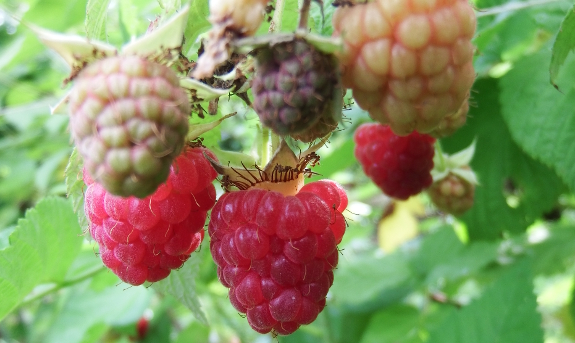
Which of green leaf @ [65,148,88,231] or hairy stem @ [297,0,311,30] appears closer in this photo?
hairy stem @ [297,0,311,30]

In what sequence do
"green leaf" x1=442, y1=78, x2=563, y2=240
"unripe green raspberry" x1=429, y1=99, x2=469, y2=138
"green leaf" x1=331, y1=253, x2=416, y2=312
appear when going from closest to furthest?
"unripe green raspberry" x1=429, y1=99, x2=469, y2=138
"green leaf" x1=442, y1=78, x2=563, y2=240
"green leaf" x1=331, y1=253, x2=416, y2=312

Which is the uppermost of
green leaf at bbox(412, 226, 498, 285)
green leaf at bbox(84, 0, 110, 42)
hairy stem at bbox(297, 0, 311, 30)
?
hairy stem at bbox(297, 0, 311, 30)

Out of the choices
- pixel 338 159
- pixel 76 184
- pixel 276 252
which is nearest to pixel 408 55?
pixel 276 252

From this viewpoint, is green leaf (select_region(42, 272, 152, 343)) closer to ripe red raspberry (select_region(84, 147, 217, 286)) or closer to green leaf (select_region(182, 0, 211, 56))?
ripe red raspberry (select_region(84, 147, 217, 286))

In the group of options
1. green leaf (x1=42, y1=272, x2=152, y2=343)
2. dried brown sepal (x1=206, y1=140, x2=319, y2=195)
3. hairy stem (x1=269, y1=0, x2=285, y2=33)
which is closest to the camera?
hairy stem (x1=269, y1=0, x2=285, y2=33)

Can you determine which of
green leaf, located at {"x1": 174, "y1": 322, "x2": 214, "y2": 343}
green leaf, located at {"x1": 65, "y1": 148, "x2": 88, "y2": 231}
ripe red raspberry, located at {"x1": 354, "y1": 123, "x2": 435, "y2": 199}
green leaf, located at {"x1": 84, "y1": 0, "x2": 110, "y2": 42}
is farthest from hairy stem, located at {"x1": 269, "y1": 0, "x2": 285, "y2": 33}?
green leaf, located at {"x1": 174, "y1": 322, "x2": 214, "y2": 343}

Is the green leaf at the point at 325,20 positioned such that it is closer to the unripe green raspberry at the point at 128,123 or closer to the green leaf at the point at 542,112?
the unripe green raspberry at the point at 128,123

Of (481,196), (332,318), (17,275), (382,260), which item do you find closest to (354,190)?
(382,260)

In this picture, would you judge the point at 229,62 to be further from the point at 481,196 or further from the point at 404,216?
the point at 404,216
